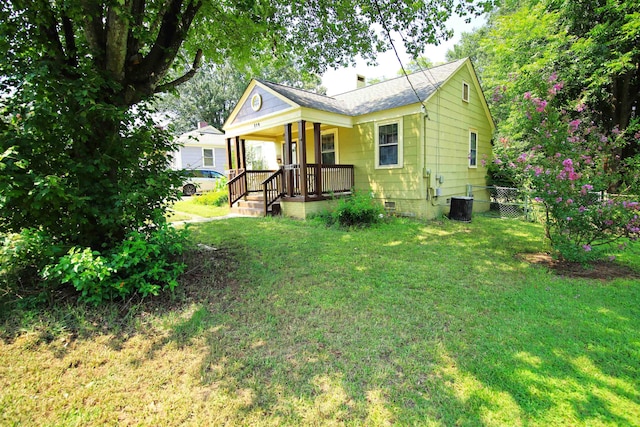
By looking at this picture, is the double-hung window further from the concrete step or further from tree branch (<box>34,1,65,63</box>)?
tree branch (<box>34,1,65,63</box>)

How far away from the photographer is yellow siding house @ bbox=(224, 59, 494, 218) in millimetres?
8641

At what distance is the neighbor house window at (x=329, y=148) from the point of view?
10.6 meters

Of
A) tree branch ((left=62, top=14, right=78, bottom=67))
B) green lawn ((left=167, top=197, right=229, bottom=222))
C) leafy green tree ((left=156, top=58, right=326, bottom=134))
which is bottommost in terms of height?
green lawn ((left=167, top=197, right=229, bottom=222))

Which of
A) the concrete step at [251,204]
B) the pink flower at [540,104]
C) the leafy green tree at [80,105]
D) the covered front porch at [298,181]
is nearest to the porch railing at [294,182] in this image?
the covered front porch at [298,181]

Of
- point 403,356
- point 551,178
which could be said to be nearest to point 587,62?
point 551,178

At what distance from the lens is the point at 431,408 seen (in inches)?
78.4

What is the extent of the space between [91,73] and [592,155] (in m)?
6.98

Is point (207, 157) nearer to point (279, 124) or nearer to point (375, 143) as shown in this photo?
point (279, 124)

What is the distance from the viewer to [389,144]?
30.1 feet

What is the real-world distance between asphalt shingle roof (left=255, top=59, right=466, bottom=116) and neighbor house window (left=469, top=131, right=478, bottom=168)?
2756mm

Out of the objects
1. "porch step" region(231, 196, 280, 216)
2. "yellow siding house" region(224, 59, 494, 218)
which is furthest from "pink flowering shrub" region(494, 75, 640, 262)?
"porch step" region(231, 196, 280, 216)

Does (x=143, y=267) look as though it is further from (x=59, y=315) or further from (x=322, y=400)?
(x=322, y=400)

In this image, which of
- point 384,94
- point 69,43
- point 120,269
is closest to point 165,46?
point 69,43

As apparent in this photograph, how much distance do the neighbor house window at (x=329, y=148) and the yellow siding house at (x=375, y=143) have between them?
3 centimetres
